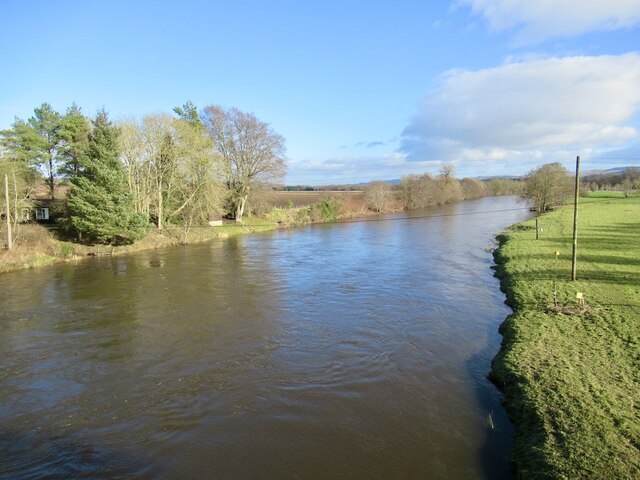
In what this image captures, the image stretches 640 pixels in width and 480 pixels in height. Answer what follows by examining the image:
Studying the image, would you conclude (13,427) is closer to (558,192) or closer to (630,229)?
(630,229)

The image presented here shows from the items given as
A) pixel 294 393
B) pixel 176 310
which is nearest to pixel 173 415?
pixel 294 393

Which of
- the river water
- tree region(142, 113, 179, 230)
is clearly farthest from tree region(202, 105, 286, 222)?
the river water

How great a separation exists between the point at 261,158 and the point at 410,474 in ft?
146

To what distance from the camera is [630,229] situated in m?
28.6

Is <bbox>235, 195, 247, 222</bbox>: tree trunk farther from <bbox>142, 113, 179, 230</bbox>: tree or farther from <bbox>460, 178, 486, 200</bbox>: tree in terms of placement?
<bbox>460, 178, 486, 200</bbox>: tree

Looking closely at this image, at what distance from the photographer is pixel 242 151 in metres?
47.4

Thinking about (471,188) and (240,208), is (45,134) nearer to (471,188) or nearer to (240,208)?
(240,208)

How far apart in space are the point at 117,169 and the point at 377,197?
44.4m

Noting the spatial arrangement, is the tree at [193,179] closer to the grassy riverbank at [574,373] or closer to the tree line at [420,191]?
the grassy riverbank at [574,373]

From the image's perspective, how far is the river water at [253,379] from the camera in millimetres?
6406

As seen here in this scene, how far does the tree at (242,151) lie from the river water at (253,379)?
29.0 metres

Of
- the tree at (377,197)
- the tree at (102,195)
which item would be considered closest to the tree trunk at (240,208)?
the tree at (102,195)

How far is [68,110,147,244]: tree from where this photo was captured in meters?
26.9

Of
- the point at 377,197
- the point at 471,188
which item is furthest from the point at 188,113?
the point at 471,188
